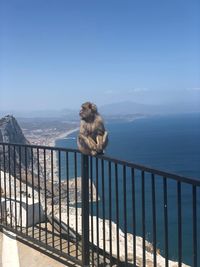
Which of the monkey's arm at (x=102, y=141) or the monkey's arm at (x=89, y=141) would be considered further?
the monkey's arm at (x=102, y=141)

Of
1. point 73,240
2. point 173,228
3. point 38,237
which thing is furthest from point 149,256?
point 173,228

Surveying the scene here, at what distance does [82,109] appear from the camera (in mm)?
5082

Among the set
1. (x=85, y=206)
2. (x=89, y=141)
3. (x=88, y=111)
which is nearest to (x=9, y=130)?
(x=88, y=111)

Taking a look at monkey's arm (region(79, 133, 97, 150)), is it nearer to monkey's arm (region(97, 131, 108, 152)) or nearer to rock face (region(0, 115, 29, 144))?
monkey's arm (region(97, 131, 108, 152))

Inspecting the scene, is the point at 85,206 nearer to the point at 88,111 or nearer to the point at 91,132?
the point at 91,132

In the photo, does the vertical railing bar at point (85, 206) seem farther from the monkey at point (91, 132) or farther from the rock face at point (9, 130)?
the rock face at point (9, 130)

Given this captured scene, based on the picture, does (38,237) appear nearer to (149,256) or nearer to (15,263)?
(15,263)

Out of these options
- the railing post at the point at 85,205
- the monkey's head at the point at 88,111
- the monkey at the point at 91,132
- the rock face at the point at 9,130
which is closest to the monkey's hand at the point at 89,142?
the monkey at the point at 91,132

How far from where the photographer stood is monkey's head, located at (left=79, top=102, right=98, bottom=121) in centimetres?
482

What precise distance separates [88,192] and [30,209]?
1.69 meters

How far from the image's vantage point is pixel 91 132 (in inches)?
173

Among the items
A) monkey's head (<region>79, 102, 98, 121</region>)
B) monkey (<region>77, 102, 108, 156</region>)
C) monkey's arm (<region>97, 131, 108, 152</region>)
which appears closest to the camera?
monkey (<region>77, 102, 108, 156</region>)

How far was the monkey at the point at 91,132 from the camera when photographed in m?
3.88

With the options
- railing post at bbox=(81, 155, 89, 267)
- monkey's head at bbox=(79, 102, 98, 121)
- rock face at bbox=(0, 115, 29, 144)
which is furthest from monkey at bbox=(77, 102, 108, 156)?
rock face at bbox=(0, 115, 29, 144)
